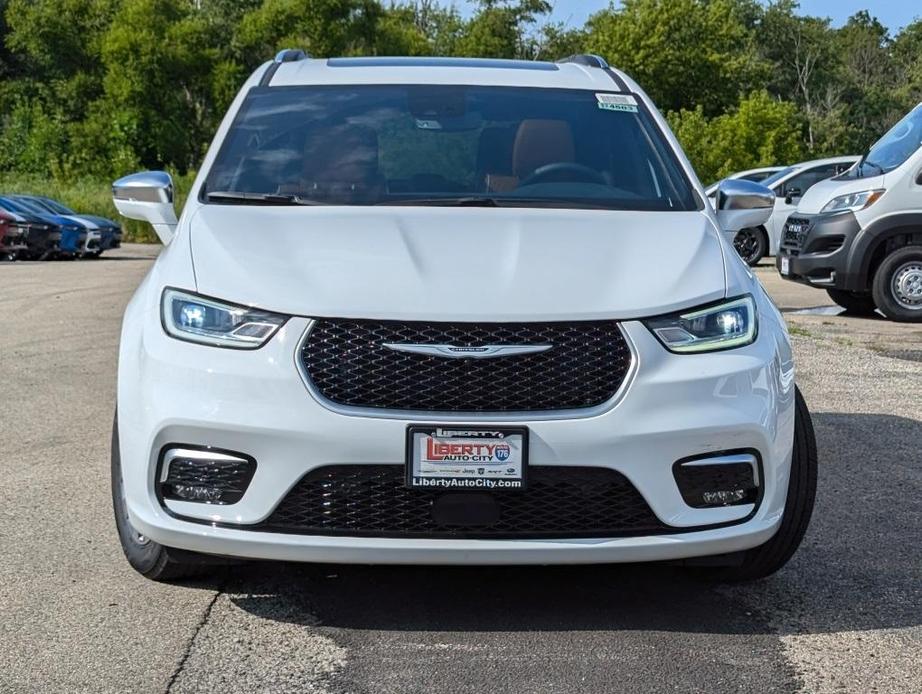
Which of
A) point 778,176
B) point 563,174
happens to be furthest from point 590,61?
point 778,176

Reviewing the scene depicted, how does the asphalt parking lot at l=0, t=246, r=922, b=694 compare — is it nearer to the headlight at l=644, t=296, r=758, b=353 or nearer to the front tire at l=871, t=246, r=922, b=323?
the headlight at l=644, t=296, r=758, b=353

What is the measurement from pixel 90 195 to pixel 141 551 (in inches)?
1640

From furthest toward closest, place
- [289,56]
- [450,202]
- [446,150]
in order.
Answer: [289,56] → [446,150] → [450,202]

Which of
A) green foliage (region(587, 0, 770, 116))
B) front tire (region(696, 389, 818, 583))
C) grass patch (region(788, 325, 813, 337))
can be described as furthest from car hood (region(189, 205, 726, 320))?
green foliage (region(587, 0, 770, 116))

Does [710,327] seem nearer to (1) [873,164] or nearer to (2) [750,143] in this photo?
(1) [873,164]

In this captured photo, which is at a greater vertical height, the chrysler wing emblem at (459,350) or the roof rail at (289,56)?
the roof rail at (289,56)

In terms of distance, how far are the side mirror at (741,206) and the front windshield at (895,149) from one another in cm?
866

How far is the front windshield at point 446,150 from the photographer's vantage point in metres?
4.77

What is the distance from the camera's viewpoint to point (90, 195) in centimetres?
4419

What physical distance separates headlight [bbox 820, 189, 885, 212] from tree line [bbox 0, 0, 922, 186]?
122ft

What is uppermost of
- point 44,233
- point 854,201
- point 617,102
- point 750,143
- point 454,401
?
point 617,102

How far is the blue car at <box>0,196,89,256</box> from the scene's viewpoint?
27031 millimetres

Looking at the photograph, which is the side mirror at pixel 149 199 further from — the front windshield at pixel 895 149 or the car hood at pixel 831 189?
the front windshield at pixel 895 149

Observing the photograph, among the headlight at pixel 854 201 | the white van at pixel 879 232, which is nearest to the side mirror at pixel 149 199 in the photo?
the white van at pixel 879 232
